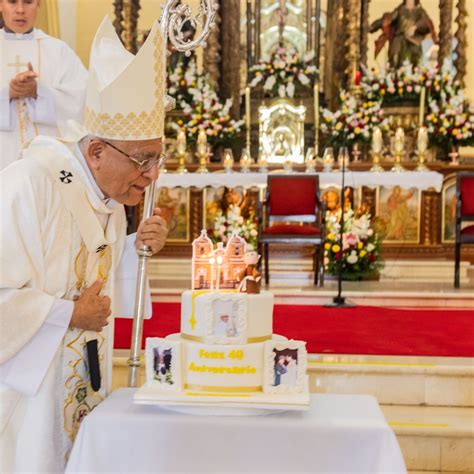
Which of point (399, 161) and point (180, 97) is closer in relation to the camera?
point (399, 161)

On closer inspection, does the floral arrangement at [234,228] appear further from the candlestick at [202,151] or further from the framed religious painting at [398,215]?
the framed religious painting at [398,215]

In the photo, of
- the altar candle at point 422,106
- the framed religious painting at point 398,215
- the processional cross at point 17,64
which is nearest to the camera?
the processional cross at point 17,64

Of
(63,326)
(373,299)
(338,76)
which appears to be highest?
(338,76)

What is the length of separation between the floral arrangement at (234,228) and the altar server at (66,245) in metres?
5.81

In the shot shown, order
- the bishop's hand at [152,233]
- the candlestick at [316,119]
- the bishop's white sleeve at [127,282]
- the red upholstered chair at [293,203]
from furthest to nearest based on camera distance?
1. the candlestick at [316,119]
2. the red upholstered chair at [293,203]
3. the bishop's white sleeve at [127,282]
4. the bishop's hand at [152,233]

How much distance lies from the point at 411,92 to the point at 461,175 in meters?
2.63

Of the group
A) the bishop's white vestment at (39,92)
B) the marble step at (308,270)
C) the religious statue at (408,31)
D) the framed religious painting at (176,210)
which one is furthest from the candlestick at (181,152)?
the bishop's white vestment at (39,92)

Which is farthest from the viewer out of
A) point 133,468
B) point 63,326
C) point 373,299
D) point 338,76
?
point 338,76

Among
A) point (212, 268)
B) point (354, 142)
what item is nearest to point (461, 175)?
point (354, 142)

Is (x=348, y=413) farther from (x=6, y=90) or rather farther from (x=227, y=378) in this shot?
(x=6, y=90)

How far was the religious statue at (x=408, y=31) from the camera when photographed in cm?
1080

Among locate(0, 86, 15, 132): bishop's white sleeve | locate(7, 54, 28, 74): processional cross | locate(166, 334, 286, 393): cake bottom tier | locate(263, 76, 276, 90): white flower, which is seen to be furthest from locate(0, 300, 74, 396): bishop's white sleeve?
locate(263, 76, 276, 90): white flower

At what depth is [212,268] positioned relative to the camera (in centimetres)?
243

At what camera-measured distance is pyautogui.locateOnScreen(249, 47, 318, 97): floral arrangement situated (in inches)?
415
